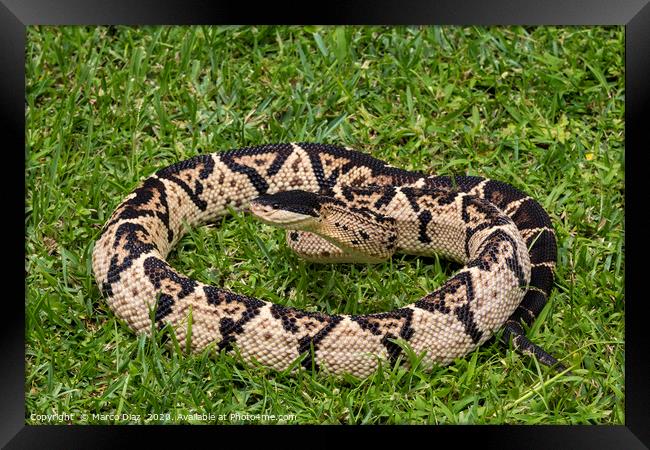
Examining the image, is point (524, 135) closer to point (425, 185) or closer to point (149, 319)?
point (425, 185)

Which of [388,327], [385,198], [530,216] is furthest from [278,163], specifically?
[388,327]

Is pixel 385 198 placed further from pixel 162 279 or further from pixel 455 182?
pixel 162 279

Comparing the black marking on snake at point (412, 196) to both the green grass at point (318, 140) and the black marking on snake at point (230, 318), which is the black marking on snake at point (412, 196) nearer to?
the green grass at point (318, 140)

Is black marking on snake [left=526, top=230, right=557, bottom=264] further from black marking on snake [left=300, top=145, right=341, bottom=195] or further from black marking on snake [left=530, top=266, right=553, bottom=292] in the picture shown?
black marking on snake [left=300, top=145, right=341, bottom=195]

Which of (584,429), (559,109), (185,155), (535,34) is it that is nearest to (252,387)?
(584,429)

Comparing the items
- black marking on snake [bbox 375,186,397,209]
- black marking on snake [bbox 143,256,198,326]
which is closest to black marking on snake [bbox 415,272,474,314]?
black marking on snake [bbox 375,186,397,209]
